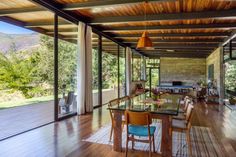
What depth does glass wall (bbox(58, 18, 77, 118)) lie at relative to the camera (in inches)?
214

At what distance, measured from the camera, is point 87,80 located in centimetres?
616

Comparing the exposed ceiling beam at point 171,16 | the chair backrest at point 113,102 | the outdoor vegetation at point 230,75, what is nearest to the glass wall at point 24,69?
A: the exposed ceiling beam at point 171,16

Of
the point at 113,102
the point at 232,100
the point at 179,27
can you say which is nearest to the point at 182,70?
the point at 232,100

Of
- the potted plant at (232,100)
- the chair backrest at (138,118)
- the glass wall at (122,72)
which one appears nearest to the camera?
the chair backrest at (138,118)

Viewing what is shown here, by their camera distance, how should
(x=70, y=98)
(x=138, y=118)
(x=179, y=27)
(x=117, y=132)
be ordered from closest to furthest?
(x=138, y=118)
(x=117, y=132)
(x=70, y=98)
(x=179, y=27)

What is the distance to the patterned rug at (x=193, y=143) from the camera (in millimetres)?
3146

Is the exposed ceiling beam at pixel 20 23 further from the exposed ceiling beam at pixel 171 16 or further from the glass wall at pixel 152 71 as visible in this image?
the glass wall at pixel 152 71

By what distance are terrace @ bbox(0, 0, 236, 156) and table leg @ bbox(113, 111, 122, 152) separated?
16 millimetres

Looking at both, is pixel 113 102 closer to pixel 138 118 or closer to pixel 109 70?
pixel 138 118

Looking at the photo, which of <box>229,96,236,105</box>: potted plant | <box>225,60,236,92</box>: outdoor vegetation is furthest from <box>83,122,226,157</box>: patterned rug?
<box>225,60,236,92</box>: outdoor vegetation

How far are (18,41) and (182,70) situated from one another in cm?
1268

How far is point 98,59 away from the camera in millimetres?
7559

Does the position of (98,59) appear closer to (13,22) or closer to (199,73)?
(13,22)

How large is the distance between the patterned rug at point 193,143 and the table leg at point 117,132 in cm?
22
